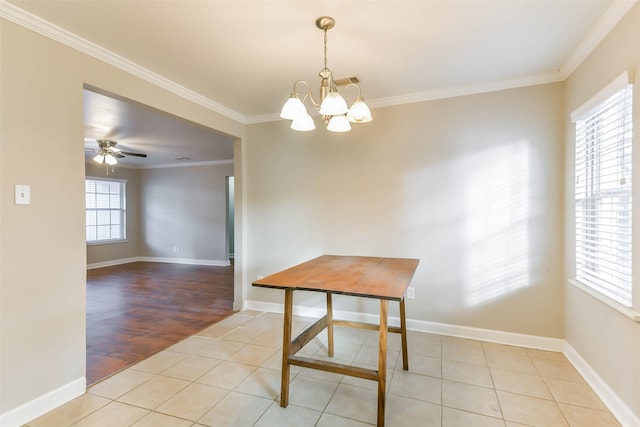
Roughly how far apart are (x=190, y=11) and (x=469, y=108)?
8.39ft

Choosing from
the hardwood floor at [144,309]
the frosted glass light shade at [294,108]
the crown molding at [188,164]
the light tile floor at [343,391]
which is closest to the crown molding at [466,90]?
the frosted glass light shade at [294,108]

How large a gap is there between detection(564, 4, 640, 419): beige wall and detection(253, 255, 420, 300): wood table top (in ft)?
4.10

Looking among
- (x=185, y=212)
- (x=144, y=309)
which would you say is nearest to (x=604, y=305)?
(x=144, y=309)

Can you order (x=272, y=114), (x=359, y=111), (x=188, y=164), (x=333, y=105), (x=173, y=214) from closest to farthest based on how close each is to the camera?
(x=333, y=105) → (x=359, y=111) → (x=272, y=114) → (x=188, y=164) → (x=173, y=214)

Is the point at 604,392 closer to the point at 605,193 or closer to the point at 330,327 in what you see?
the point at 605,193

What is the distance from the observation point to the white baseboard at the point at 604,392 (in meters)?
1.77

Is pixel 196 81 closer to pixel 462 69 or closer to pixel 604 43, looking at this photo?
pixel 462 69

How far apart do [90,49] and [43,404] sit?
95.3 inches

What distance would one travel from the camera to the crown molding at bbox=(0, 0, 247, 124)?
1.84 meters

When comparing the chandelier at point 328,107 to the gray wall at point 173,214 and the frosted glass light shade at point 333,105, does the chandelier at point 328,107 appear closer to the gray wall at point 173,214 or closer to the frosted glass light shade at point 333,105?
the frosted glass light shade at point 333,105

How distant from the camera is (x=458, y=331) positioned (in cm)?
310

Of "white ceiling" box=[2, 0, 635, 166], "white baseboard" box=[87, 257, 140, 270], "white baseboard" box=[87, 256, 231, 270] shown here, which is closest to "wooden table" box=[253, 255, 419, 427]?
"white ceiling" box=[2, 0, 635, 166]

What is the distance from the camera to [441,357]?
2676 millimetres

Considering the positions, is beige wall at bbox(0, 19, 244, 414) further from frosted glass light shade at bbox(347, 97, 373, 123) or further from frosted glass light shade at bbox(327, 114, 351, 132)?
frosted glass light shade at bbox(347, 97, 373, 123)
